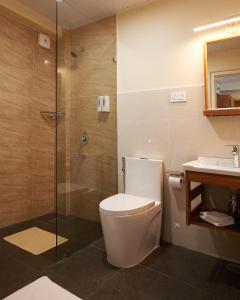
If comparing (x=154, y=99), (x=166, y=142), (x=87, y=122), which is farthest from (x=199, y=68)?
(x=87, y=122)

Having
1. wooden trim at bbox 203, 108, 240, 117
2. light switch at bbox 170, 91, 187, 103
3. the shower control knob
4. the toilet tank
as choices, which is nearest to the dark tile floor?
the toilet tank

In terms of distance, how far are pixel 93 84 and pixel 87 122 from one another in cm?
44

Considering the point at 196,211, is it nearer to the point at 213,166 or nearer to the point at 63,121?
the point at 213,166

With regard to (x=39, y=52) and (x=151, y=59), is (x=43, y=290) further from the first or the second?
(x=39, y=52)

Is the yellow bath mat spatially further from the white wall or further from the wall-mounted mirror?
the wall-mounted mirror

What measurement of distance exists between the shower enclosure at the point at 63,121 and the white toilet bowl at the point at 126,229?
0.47 m

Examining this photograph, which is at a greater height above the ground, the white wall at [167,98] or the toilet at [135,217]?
the white wall at [167,98]

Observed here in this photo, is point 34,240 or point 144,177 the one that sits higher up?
point 144,177

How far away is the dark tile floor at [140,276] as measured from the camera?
58.2 inches

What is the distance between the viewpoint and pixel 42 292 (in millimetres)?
1438

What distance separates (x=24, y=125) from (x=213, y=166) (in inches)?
85.0

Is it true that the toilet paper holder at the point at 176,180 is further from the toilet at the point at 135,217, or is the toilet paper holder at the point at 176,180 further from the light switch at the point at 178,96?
the light switch at the point at 178,96

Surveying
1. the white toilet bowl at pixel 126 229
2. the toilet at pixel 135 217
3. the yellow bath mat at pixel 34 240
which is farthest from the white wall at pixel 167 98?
the yellow bath mat at pixel 34 240

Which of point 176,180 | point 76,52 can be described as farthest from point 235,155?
point 76,52
